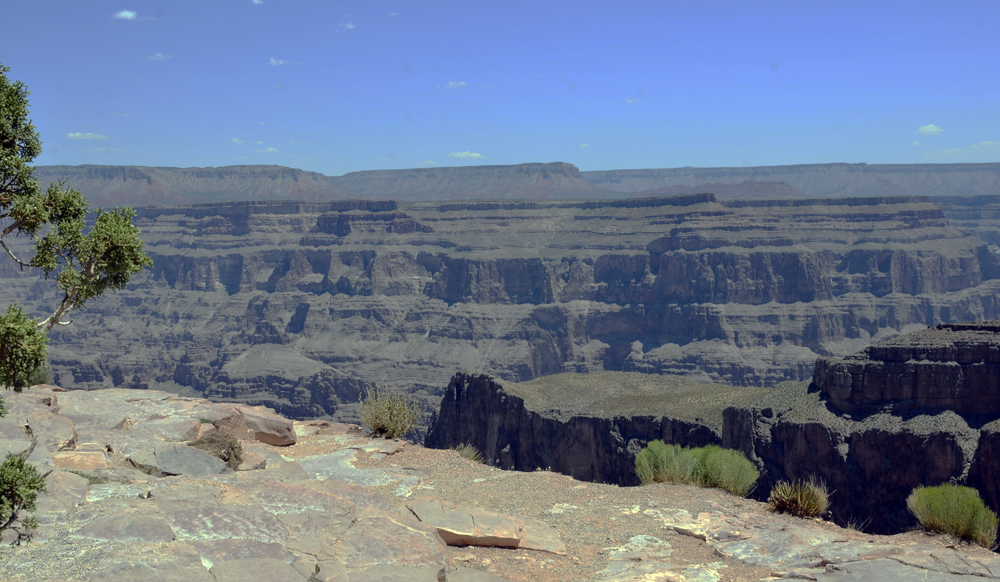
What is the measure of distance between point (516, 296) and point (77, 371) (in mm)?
78574

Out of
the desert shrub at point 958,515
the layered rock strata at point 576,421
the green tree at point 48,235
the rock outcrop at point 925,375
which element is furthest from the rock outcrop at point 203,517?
the rock outcrop at point 925,375

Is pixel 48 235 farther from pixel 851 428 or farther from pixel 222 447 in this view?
pixel 851 428

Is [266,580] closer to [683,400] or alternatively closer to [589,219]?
[683,400]

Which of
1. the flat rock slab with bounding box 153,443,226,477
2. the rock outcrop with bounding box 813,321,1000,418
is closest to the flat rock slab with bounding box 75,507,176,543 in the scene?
the flat rock slab with bounding box 153,443,226,477

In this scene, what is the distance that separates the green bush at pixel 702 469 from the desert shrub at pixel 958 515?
3190mm

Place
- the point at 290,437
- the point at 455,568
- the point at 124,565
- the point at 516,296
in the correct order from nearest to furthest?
the point at 124,565 → the point at 455,568 → the point at 290,437 → the point at 516,296

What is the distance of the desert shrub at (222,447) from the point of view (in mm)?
14469

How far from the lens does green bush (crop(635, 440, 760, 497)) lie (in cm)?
1579

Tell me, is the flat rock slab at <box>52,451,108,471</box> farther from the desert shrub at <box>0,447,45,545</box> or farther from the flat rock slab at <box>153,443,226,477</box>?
the desert shrub at <box>0,447,45,545</box>

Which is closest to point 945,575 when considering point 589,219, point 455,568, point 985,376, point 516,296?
point 455,568

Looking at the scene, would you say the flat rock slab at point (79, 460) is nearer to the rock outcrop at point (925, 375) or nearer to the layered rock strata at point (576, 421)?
the layered rock strata at point (576, 421)

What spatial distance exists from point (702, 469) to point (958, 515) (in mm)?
4816

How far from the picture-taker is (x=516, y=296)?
164875mm

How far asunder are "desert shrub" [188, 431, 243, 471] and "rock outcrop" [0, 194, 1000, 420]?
104470 millimetres
